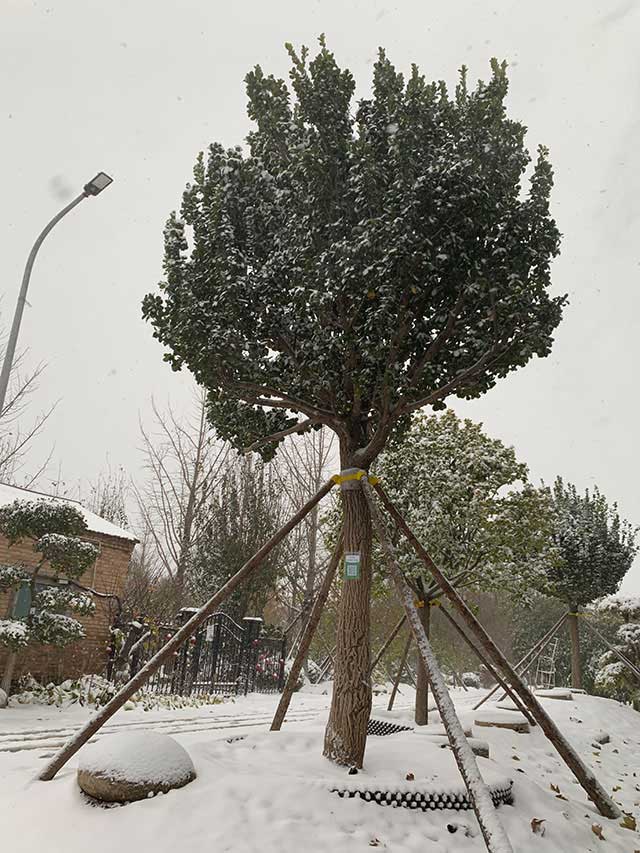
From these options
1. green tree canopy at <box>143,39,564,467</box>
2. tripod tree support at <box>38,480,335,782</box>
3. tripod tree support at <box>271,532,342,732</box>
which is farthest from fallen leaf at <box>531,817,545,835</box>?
green tree canopy at <box>143,39,564,467</box>

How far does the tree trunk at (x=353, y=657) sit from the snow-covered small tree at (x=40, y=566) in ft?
21.2

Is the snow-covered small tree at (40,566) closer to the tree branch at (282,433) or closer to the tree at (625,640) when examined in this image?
the tree branch at (282,433)

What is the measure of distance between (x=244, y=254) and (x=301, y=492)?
1682 centimetres

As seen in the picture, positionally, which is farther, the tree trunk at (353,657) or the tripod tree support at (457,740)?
the tree trunk at (353,657)

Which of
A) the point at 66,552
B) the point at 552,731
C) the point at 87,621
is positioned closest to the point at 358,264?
the point at 552,731

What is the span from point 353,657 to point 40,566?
22.8ft

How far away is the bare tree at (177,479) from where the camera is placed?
2133cm

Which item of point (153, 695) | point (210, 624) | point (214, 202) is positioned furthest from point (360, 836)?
point (210, 624)

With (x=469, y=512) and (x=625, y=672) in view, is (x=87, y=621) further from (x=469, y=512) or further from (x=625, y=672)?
(x=625, y=672)

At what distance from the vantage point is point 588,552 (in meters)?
12.8

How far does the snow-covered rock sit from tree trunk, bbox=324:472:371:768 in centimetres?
129

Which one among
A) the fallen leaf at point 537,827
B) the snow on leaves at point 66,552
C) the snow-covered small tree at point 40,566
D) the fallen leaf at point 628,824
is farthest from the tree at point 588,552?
the snow-covered small tree at point 40,566

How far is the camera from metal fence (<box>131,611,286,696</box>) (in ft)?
41.2

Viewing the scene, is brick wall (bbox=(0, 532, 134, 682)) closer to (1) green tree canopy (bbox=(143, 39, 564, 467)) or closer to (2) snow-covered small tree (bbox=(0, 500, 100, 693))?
(2) snow-covered small tree (bbox=(0, 500, 100, 693))
